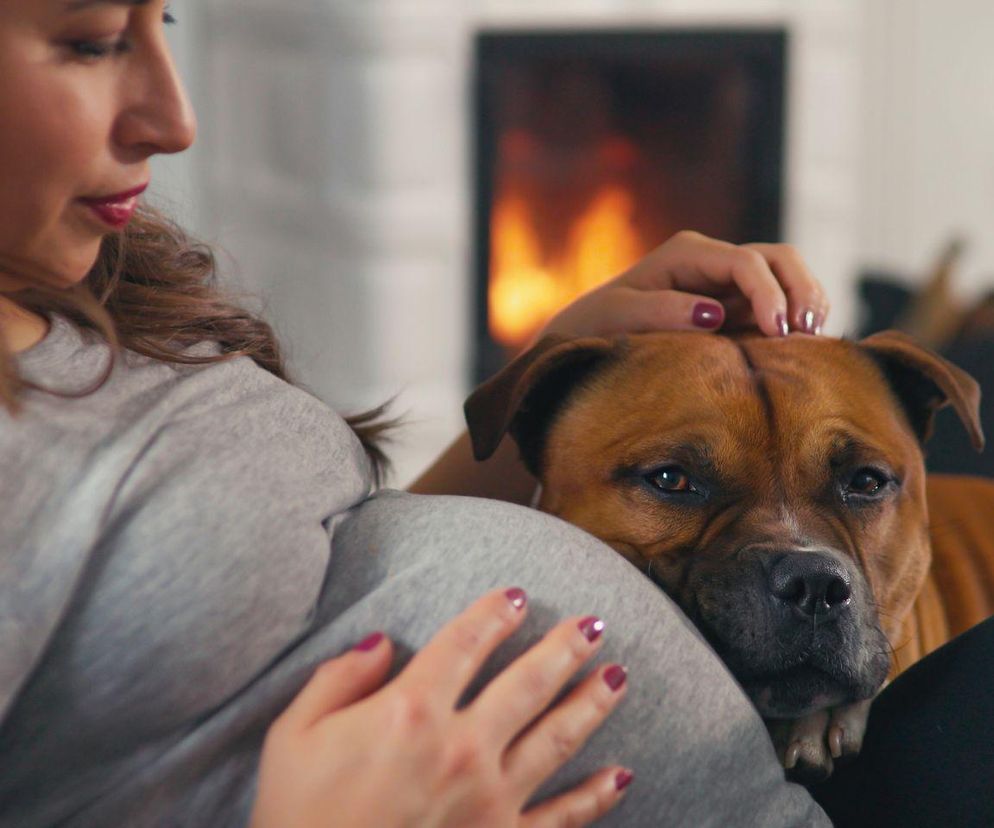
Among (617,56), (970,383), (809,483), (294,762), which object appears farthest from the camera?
(617,56)

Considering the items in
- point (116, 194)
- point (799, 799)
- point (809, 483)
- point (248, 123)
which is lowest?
point (799, 799)

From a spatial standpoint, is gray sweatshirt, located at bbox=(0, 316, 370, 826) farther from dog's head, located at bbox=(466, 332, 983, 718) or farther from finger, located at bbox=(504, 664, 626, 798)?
dog's head, located at bbox=(466, 332, 983, 718)

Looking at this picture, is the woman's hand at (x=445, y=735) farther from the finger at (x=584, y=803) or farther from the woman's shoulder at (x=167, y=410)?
the woman's shoulder at (x=167, y=410)

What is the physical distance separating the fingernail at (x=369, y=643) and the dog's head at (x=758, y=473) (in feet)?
1.37

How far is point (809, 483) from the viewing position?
3.88 feet

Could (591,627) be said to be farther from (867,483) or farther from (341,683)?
(867,483)

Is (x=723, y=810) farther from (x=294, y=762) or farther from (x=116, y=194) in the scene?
(x=116, y=194)

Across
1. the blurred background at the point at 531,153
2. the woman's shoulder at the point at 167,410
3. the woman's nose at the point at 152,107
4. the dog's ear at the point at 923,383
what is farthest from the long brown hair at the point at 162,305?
the blurred background at the point at 531,153

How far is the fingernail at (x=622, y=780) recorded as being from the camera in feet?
2.47

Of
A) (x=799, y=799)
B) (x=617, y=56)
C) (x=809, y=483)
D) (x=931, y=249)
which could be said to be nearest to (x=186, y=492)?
(x=799, y=799)

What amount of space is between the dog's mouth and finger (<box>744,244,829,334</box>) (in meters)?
0.47

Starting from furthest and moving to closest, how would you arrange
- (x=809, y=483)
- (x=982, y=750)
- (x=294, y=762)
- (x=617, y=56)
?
1. (x=617, y=56)
2. (x=809, y=483)
3. (x=982, y=750)
4. (x=294, y=762)

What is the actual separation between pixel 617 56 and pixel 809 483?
8.95 feet

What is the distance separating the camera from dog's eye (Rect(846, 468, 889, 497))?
122cm
